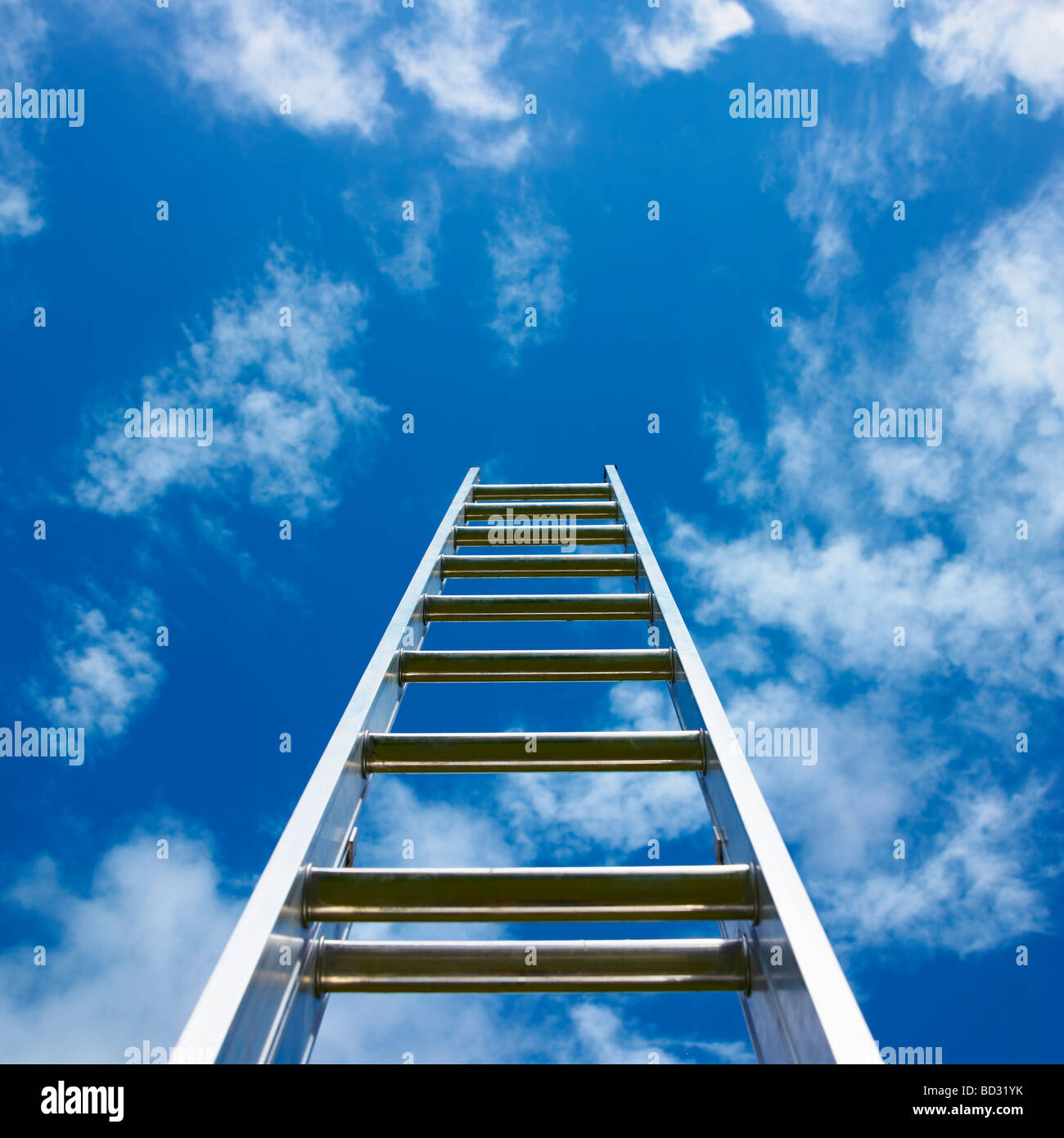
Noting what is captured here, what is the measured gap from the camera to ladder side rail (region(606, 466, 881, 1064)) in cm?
154

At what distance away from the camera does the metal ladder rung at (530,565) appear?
14.5 feet

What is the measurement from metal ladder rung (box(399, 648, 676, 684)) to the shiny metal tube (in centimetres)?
230

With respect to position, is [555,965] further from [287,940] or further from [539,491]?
[539,491]

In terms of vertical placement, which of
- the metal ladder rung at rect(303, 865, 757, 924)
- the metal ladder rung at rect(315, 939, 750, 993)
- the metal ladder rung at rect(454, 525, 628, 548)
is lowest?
the metal ladder rung at rect(315, 939, 750, 993)

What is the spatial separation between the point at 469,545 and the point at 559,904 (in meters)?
3.30

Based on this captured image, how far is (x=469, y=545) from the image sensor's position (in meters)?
5.22

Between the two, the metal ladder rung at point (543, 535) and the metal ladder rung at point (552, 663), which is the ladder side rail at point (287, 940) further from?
the metal ladder rung at point (543, 535)

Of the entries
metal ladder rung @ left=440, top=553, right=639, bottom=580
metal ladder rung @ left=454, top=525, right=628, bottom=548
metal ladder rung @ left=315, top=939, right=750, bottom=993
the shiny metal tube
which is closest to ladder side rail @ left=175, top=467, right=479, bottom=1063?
metal ladder rung @ left=315, top=939, right=750, bottom=993

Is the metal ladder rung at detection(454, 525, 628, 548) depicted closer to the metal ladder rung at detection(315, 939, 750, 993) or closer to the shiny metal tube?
the shiny metal tube

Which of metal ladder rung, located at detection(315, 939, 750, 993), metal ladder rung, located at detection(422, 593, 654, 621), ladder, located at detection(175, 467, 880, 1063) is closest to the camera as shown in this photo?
ladder, located at detection(175, 467, 880, 1063)

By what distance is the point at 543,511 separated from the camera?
5613mm

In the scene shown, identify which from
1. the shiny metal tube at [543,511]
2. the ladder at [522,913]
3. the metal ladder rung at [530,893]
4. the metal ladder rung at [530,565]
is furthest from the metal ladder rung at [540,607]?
the metal ladder rung at [530,893]
